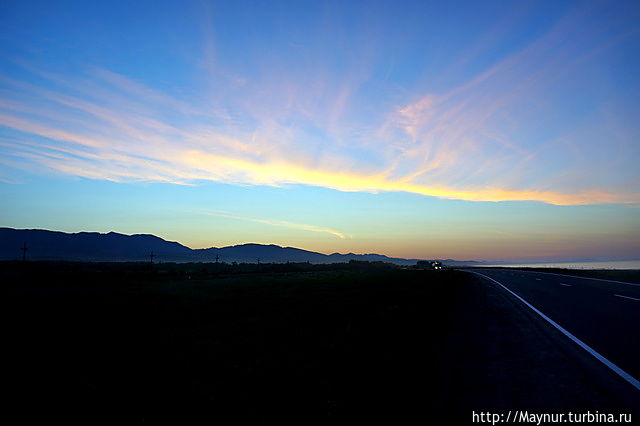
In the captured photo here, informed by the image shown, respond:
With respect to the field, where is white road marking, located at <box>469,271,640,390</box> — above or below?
above

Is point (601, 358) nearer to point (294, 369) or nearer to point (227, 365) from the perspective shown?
point (294, 369)

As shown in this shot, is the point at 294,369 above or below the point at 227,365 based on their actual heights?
above

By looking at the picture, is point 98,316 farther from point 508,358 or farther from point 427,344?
point 508,358

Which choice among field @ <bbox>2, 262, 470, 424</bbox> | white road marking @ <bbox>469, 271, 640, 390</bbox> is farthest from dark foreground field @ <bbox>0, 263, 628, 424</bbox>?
white road marking @ <bbox>469, 271, 640, 390</bbox>

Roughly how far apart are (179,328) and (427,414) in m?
9.38

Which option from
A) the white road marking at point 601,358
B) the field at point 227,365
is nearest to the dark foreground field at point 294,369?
the field at point 227,365

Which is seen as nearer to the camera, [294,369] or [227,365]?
[294,369]

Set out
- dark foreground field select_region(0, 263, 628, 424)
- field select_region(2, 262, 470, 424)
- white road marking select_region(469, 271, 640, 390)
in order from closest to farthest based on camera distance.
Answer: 1. dark foreground field select_region(0, 263, 628, 424)
2. field select_region(2, 262, 470, 424)
3. white road marking select_region(469, 271, 640, 390)

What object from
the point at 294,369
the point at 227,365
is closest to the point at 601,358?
the point at 294,369

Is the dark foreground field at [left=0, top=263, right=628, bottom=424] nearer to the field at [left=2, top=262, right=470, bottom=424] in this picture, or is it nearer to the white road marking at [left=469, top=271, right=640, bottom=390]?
the field at [left=2, top=262, right=470, bottom=424]

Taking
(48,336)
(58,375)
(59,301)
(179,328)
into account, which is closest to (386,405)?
(58,375)

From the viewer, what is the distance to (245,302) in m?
18.8

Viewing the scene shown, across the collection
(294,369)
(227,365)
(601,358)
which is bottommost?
(227,365)

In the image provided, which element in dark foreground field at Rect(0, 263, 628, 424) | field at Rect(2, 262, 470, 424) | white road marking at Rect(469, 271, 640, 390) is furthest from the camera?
white road marking at Rect(469, 271, 640, 390)
